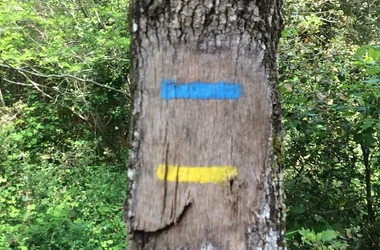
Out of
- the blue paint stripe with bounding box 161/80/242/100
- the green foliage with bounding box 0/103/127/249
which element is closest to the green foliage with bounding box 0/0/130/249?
the green foliage with bounding box 0/103/127/249

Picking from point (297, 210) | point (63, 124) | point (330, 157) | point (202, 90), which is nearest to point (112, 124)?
point (63, 124)

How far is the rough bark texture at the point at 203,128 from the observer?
1.11 m

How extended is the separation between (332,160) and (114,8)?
4.26 meters

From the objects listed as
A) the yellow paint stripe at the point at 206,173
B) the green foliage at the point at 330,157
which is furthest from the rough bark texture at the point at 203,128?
the green foliage at the point at 330,157

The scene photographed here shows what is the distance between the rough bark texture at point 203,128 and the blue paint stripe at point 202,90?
12 millimetres

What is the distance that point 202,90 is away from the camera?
1.11m

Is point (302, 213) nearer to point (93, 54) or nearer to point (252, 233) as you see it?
point (252, 233)

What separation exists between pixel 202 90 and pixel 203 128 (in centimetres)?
10

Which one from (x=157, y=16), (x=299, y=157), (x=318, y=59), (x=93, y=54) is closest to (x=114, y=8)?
(x=93, y=54)

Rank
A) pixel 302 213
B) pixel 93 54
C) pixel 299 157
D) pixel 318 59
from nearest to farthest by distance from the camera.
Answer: pixel 302 213 < pixel 299 157 < pixel 318 59 < pixel 93 54

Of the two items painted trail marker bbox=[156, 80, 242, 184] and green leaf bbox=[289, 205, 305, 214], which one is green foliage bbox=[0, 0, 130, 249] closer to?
green leaf bbox=[289, 205, 305, 214]

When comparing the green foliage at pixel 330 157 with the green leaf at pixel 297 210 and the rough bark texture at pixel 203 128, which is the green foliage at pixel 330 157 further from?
the rough bark texture at pixel 203 128

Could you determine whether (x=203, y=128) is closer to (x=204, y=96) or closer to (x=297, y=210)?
(x=204, y=96)

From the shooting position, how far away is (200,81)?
1.11 meters
